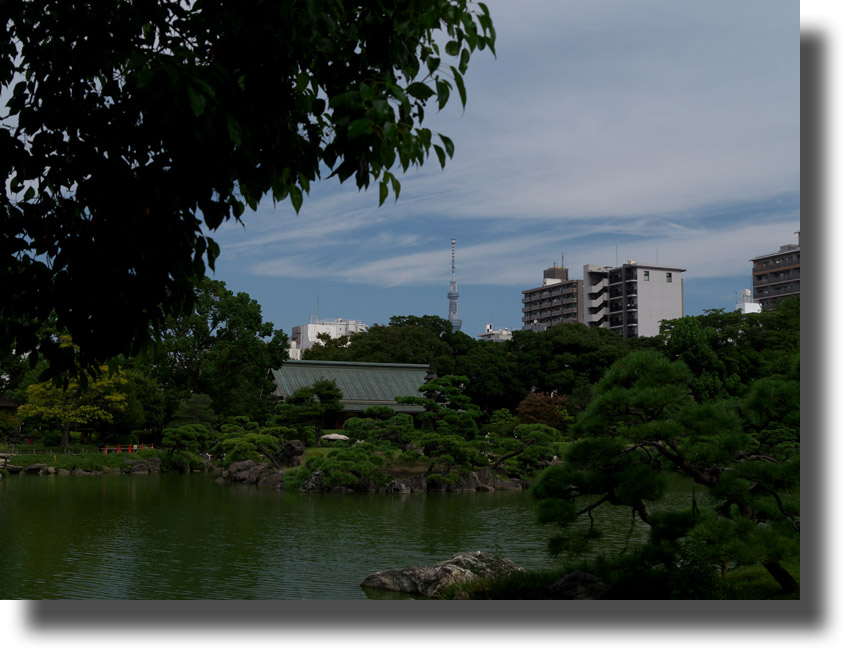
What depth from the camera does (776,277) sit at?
75.3 ft

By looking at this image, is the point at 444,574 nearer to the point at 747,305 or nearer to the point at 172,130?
the point at 172,130

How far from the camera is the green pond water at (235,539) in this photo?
598 cm

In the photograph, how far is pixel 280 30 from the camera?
86.2 inches

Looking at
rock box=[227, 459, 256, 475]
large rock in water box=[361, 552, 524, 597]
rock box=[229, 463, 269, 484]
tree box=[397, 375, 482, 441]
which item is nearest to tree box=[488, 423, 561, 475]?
tree box=[397, 375, 482, 441]

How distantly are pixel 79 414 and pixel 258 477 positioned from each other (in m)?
5.87

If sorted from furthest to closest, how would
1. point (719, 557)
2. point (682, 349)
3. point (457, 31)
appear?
1. point (682, 349)
2. point (719, 557)
3. point (457, 31)

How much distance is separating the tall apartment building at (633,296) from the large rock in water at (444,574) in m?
31.4

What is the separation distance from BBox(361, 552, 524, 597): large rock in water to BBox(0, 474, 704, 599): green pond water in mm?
263

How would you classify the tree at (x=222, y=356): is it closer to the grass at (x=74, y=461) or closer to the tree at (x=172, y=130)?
the grass at (x=74, y=461)

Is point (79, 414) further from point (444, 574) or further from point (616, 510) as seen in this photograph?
point (444, 574)

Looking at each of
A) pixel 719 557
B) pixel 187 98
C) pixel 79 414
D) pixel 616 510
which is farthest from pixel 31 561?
pixel 79 414

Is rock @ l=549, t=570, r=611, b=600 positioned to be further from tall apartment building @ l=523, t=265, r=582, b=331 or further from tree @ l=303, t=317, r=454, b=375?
tall apartment building @ l=523, t=265, r=582, b=331

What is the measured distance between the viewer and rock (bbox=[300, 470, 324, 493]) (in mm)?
13498

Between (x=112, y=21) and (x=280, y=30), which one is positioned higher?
(x=112, y=21)
